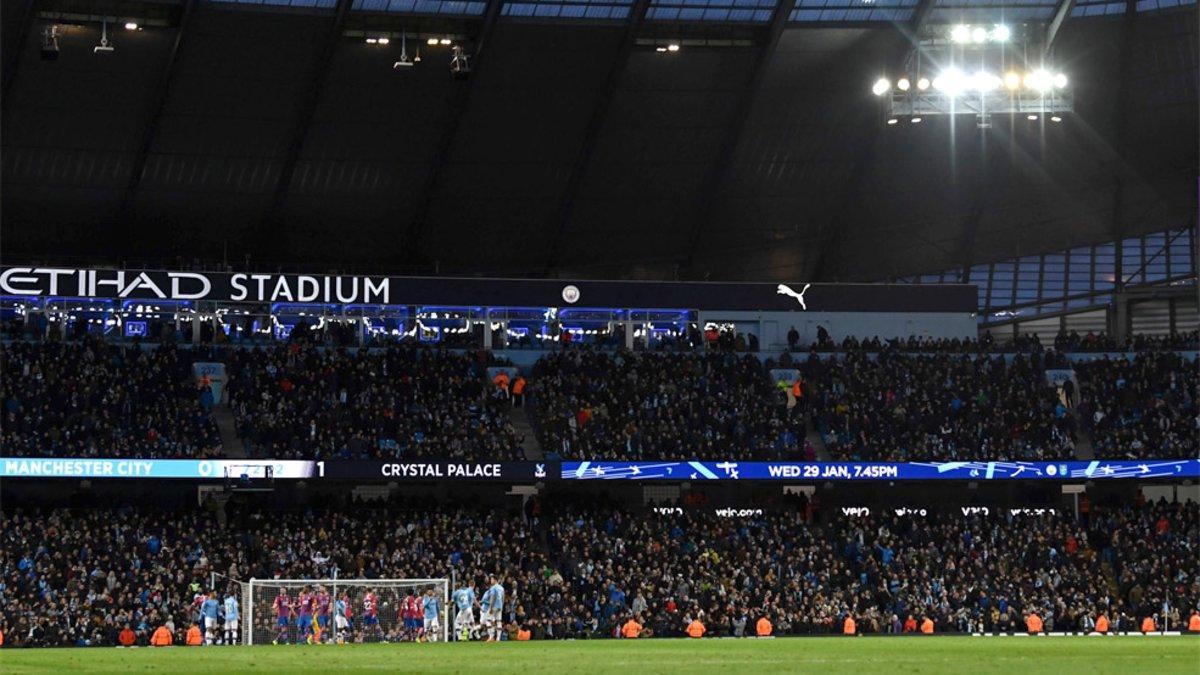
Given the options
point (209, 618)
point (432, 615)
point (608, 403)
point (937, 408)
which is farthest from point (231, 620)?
point (937, 408)

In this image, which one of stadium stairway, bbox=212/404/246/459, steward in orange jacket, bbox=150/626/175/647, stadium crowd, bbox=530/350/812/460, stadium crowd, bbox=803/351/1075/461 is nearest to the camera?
steward in orange jacket, bbox=150/626/175/647

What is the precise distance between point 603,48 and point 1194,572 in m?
24.5

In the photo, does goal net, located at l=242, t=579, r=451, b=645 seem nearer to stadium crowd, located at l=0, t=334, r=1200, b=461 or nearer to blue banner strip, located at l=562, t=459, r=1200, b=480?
stadium crowd, located at l=0, t=334, r=1200, b=461

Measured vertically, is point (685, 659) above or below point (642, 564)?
below

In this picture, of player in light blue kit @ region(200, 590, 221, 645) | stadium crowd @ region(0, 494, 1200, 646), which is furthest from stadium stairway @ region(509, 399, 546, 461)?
player in light blue kit @ region(200, 590, 221, 645)

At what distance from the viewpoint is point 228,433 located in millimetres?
Result: 54562

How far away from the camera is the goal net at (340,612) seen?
42500mm

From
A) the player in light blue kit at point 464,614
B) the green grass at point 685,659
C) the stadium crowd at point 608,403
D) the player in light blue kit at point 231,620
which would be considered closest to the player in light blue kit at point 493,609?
the player in light blue kit at point 464,614

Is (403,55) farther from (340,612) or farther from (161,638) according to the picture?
(161,638)

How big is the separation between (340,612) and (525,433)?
15.4 m

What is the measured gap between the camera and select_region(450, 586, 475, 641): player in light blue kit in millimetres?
43906

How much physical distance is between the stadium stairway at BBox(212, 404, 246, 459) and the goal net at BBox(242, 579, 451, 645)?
9087mm

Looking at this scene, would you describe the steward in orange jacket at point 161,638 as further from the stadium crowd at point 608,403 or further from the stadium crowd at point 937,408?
the stadium crowd at point 937,408

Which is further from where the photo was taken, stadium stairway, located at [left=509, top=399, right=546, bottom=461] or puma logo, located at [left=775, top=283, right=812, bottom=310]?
puma logo, located at [left=775, top=283, right=812, bottom=310]
